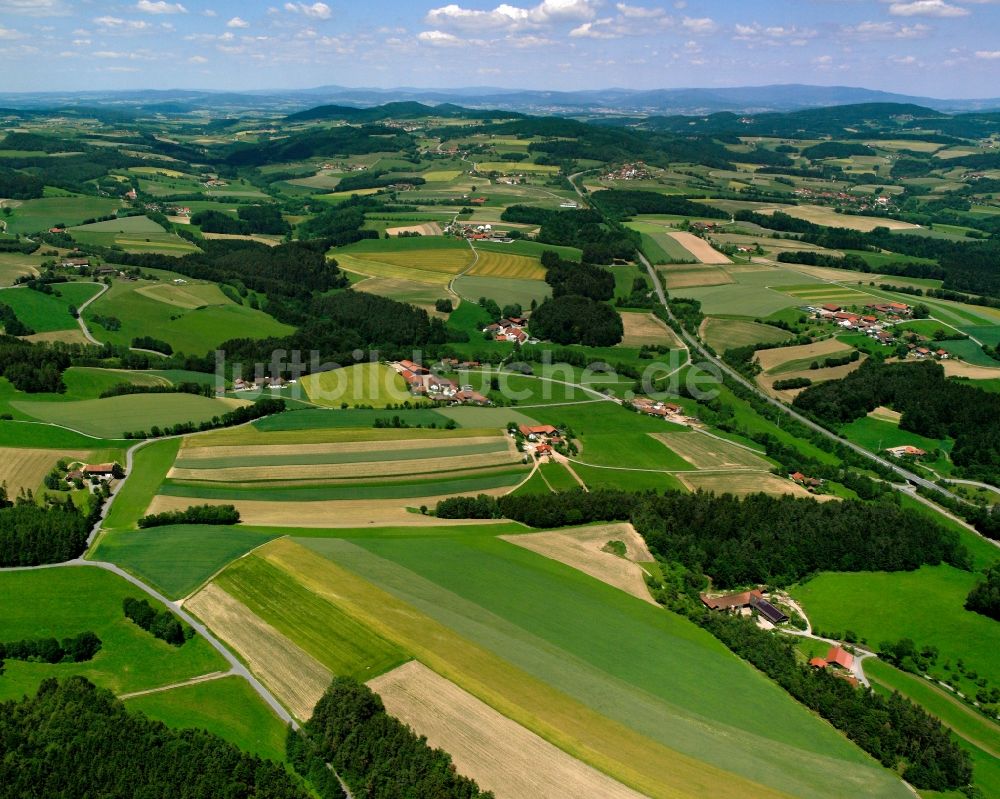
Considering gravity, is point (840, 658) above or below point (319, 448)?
below

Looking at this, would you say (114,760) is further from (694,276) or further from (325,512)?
(694,276)

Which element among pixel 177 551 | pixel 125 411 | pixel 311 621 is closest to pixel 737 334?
pixel 125 411

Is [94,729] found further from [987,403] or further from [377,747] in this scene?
[987,403]

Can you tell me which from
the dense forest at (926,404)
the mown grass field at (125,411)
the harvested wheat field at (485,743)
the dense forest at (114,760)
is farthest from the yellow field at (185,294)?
the harvested wheat field at (485,743)

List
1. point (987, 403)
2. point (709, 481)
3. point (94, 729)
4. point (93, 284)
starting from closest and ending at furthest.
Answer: point (94, 729) < point (709, 481) < point (987, 403) < point (93, 284)

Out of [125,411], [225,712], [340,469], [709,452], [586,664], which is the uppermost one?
[125,411]

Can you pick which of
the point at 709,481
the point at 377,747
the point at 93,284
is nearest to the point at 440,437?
the point at 709,481
